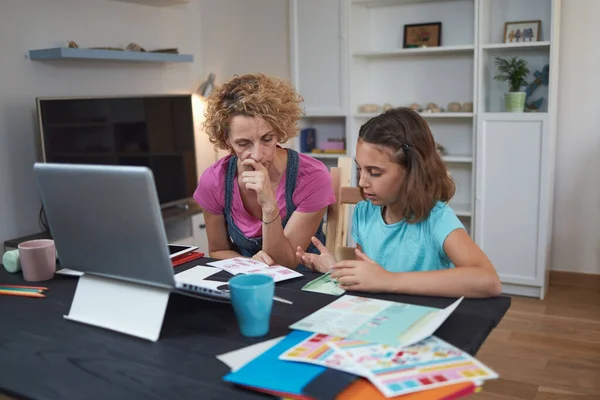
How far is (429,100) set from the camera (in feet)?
13.4

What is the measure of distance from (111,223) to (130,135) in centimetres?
220

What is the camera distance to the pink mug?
1.57 m

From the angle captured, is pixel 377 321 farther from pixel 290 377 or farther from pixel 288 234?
pixel 288 234

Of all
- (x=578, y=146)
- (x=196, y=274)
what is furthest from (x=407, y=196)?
(x=578, y=146)

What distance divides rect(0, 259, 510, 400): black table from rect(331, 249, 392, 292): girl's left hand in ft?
0.10

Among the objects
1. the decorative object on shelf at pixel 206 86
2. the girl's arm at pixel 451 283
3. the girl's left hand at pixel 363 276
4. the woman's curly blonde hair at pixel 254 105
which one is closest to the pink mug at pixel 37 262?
the woman's curly blonde hair at pixel 254 105

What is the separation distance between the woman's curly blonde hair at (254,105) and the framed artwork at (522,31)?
2.15 m

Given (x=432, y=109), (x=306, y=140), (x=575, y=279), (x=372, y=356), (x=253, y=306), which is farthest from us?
(x=306, y=140)

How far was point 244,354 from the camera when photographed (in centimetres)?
109

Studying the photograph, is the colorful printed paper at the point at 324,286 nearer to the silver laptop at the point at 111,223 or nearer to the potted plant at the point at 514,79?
the silver laptop at the point at 111,223

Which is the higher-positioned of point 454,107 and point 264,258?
point 454,107

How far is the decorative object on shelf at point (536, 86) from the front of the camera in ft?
12.0

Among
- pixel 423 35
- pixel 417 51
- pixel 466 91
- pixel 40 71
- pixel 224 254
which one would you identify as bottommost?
pixel 224 254

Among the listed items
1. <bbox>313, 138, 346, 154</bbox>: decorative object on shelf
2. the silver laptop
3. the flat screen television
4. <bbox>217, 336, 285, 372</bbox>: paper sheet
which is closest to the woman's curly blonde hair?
the silver laptop
